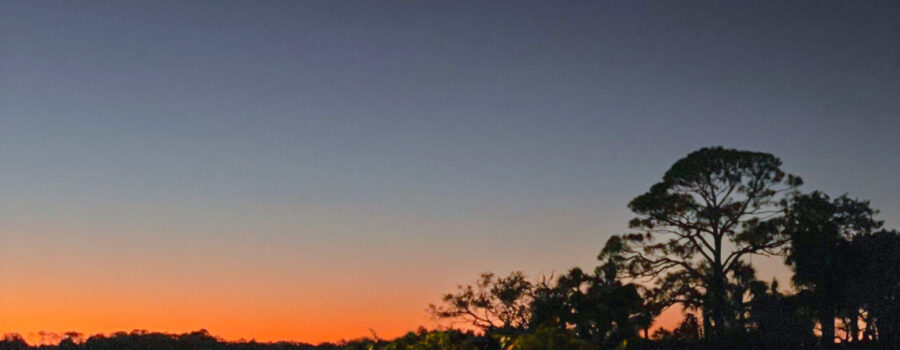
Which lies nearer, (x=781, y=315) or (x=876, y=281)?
(x=876, y=281)

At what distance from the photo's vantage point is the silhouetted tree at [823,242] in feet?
106

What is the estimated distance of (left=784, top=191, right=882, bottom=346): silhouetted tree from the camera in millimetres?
32438

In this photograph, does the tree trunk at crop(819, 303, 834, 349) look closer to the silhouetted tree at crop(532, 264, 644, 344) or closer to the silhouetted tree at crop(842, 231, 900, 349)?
the silhouetted tree at crop(842, 231, 900, 349)

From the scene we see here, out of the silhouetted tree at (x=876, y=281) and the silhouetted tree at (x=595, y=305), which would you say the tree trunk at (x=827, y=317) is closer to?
the silhouetted tree at (x=876, y=281)

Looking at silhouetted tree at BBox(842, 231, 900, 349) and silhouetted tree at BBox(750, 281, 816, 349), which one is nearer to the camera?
silhouetted tree at BBox(842, 231, 900, 349)

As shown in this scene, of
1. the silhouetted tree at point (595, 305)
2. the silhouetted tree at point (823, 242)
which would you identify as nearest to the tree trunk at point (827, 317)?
the silhouetted tree at point (823, 242)

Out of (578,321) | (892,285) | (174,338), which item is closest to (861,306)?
(892,285)

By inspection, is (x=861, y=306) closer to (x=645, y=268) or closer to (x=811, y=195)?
(x=811, y=195)

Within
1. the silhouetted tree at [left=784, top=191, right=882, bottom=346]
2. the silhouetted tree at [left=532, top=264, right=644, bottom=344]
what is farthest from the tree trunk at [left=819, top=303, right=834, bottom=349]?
the silhouetted tree at [left=532, top=264, right=644, bottom=344]

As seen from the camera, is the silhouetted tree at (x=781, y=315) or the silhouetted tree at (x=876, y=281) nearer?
the silhouetted tree at (x=876, y=281)

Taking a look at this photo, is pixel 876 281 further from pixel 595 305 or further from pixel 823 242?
pixel 595 305

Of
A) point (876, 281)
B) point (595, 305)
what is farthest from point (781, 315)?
point (595, 305)

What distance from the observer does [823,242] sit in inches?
1310

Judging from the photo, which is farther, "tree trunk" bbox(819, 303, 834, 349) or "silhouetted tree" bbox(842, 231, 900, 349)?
"tree trunk" bbox(819, 303, 834, 349)
